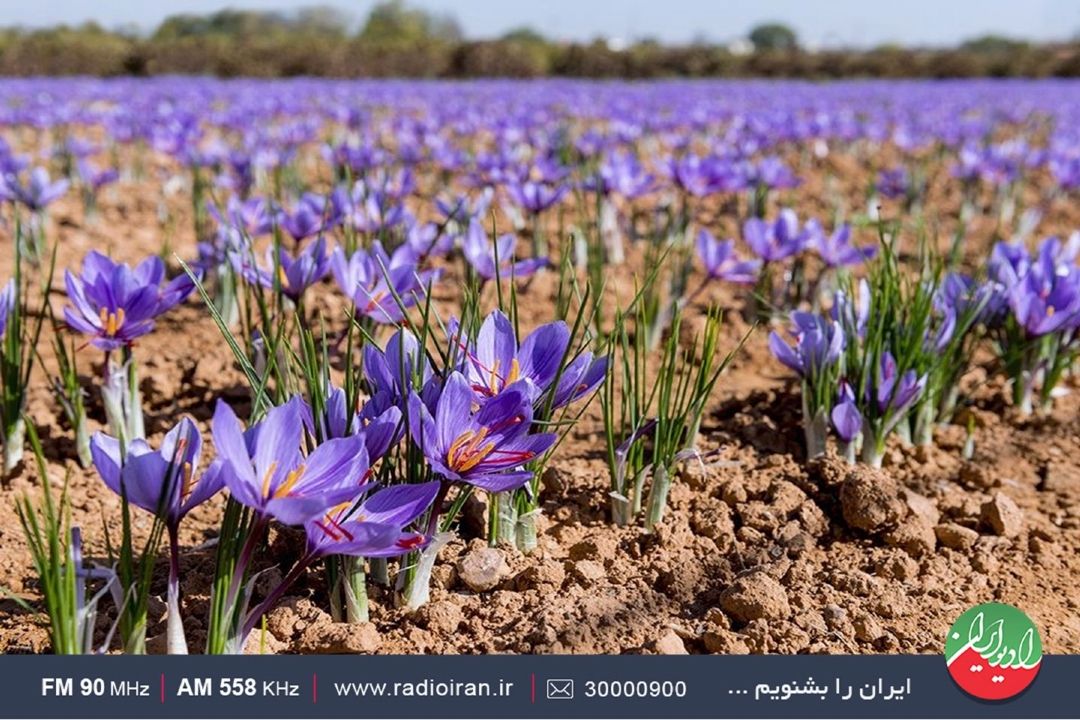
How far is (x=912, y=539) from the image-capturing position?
5.70 ft

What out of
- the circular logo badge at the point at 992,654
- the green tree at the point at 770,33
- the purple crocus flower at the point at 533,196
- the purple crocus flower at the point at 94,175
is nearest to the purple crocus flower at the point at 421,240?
the purple crocus flower at the point at 533,196

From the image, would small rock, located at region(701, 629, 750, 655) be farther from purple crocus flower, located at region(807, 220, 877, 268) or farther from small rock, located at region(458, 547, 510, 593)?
purple crocus flower, located at region(807, 220, 877, 268)

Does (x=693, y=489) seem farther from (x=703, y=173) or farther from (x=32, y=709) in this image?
(x=703, y=173)

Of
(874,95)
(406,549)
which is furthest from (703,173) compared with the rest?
(874,95)

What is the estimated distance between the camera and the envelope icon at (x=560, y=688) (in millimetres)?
1194

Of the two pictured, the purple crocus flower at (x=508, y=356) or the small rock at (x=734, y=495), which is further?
the small rock at (x=734, y=495)

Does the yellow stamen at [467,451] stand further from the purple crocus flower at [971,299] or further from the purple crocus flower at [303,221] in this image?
the purple crocus flower at [303,221]

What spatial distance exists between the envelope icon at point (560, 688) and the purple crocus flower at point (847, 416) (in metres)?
0.91

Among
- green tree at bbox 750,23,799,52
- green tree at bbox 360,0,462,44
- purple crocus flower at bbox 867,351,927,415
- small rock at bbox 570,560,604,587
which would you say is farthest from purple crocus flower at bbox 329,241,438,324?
green tree at bbox 750,23,799,52

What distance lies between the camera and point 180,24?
25750 millimetres

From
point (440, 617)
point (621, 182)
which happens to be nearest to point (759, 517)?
point (440, 617)

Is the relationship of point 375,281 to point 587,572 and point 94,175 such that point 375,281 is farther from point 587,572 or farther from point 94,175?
point 94,175

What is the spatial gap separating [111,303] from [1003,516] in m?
1.59

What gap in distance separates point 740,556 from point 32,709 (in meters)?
1.05
